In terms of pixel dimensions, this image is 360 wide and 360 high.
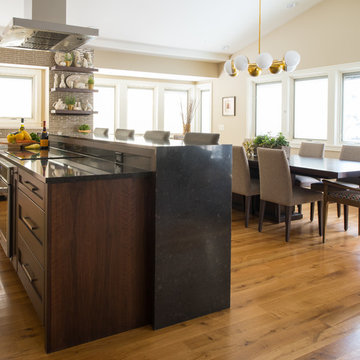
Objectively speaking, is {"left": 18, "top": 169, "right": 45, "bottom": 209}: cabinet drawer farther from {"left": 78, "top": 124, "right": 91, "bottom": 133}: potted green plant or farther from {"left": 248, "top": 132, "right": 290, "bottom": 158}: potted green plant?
{"left": 78, "top": 124, "right": 91, "bottom": 133}: potted green plant

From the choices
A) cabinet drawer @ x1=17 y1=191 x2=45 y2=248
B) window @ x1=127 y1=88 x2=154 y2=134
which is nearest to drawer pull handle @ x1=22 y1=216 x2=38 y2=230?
cabinet drawer @ x1=17 y1=191 x2=45 y2=248

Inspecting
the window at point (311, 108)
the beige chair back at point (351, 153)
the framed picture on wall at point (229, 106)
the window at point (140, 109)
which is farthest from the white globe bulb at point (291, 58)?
the window at point (140, 109)

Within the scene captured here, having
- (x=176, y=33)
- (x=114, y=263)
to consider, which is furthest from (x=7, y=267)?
(x=176, y=33)

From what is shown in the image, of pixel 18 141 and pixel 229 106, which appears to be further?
pixel 229 106

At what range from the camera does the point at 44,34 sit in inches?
125

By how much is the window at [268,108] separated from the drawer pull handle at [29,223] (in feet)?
19.3

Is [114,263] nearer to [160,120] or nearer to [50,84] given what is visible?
[50,84]

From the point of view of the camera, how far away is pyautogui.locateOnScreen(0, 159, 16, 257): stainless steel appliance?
8.94ft

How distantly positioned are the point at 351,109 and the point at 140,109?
14.9ft

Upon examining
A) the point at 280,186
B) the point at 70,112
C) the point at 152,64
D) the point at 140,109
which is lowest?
the point at 280,186

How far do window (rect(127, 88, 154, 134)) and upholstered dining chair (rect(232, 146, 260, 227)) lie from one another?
492 cm

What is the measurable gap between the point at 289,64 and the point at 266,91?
3.34m

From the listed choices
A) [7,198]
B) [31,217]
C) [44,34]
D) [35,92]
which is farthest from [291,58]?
[35,92]

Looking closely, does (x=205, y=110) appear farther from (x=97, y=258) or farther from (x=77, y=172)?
(x=97, y=258)
